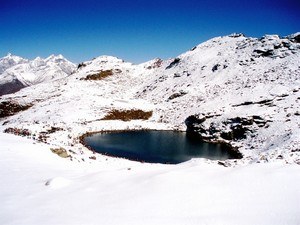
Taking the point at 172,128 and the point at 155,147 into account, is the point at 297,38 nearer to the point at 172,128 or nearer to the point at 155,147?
the point at 172,128

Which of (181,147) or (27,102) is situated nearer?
(181,147)

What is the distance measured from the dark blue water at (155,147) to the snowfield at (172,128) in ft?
8.99

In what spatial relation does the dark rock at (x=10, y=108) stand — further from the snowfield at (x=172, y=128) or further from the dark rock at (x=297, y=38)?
the dark rock at (x=297, y=38)

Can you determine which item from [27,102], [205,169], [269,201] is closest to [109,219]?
[269,201]

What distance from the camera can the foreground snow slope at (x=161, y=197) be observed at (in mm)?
8977

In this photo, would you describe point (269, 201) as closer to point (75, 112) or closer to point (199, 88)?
point (75, 112)

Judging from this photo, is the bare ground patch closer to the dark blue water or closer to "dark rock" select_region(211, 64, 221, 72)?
the dark blue water

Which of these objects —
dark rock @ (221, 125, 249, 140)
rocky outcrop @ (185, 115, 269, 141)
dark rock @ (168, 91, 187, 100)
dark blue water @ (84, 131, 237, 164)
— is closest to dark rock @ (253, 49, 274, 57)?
dark rock @ (168, 91, 187, 100)

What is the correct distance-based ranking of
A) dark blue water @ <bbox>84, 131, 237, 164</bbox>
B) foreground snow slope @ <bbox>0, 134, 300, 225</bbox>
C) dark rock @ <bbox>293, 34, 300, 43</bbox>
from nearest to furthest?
foreground snow slope @ <bbox>0, 134, 300, 225</bbox> → dark blue water @ <bbox>84, 131, 237, 164</bbox> → dark rock @ <bbox>293, 34, 300, 43</bbox>

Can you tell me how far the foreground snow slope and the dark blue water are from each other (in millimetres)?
21153

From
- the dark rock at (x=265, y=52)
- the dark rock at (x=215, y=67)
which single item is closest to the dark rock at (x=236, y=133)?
the dark rock at (x=265, y=52)

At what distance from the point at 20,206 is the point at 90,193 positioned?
2551mm

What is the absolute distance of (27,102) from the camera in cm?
8362

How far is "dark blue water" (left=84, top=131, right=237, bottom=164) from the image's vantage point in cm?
3625
